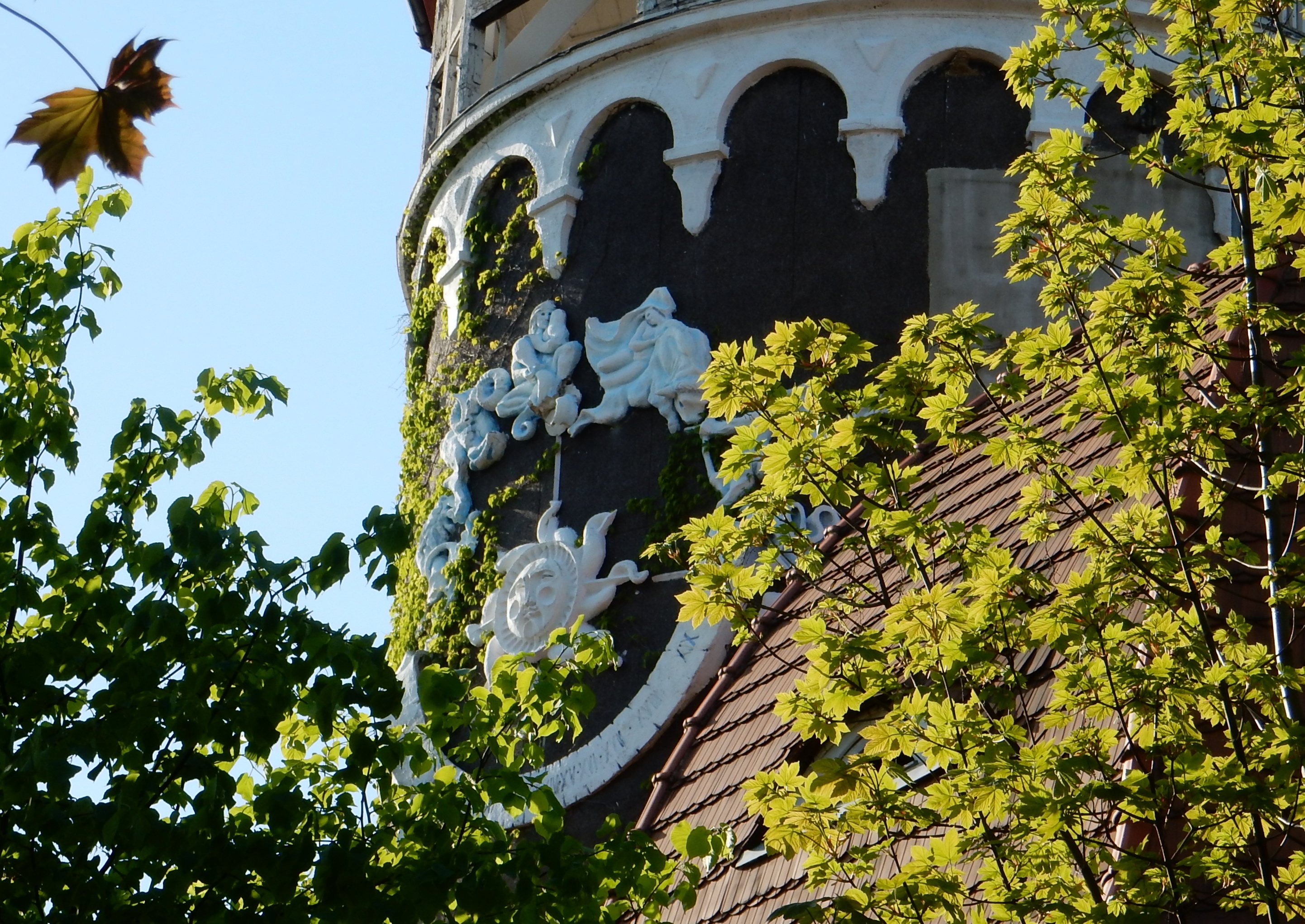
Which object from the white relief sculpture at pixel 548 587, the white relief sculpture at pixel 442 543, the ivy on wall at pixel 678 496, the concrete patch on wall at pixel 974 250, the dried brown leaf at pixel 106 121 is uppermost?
the concrete patch on wall at pixel 974 250

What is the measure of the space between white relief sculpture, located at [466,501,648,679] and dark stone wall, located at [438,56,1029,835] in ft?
0.34

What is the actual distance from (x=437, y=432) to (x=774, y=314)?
2538mm

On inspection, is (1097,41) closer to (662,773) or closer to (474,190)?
(662,773)

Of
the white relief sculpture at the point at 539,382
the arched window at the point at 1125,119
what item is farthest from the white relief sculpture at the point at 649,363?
the arched window at the point at 1125,119

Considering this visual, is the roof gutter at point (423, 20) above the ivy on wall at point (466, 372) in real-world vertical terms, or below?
above

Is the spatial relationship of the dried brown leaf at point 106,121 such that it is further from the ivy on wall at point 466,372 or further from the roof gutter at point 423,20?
the roof gutter at point 423,20

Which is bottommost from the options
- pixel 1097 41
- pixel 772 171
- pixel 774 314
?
pixel 1097 41

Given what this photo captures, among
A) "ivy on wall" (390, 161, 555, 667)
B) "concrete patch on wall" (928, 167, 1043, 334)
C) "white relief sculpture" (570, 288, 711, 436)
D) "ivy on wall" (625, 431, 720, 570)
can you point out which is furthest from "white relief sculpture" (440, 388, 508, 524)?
"concrete patch on wall" (928, 167, 1043, 334)

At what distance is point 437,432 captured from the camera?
1251cm

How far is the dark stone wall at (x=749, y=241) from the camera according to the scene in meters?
11.1

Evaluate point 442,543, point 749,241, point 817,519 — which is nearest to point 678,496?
point 817,519

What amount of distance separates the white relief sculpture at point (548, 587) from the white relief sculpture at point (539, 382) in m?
0.57

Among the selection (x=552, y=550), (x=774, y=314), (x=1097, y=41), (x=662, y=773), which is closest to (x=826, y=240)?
(x=774, y=314)

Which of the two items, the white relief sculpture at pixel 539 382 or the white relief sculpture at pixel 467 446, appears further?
the white relief sculpture at pixel 467 446
